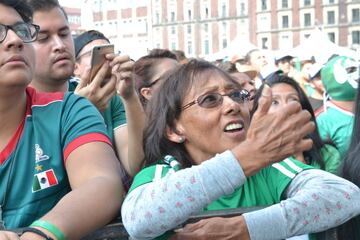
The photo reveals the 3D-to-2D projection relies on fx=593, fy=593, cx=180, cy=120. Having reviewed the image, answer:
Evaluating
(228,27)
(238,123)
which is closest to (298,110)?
(238,123)

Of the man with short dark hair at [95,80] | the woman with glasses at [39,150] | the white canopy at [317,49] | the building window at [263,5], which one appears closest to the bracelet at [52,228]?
Answer: the woman with glasses at [39,150]

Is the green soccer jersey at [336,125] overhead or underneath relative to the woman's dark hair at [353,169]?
underneath

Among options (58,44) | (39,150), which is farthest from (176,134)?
(58,44)

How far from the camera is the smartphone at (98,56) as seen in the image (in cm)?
279

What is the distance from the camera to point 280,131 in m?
1.86

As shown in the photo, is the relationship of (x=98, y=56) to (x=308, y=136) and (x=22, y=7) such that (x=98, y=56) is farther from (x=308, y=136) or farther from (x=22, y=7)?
(x=308, y=136)

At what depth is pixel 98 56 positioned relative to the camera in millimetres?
2828

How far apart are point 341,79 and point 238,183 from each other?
3.96 meters

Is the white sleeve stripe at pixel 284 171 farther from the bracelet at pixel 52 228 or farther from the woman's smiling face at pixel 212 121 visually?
the bracelet at pixel 52 228

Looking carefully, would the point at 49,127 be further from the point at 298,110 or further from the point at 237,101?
the point at 298,110

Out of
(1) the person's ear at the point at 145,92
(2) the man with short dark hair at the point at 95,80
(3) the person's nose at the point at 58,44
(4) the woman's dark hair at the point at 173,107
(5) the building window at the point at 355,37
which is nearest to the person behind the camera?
(4) the woman's dark hair at the point at 173,107

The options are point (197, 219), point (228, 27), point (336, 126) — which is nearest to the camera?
point (197, 219)

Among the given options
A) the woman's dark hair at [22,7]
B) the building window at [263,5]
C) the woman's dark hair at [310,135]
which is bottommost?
the woman's dark hair at [310,135]

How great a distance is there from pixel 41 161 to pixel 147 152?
0.53 meters
